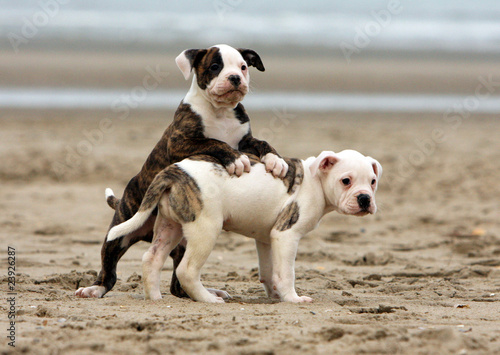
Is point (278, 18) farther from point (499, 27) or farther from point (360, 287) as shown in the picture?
point (360, 287)

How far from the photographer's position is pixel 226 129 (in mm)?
5750

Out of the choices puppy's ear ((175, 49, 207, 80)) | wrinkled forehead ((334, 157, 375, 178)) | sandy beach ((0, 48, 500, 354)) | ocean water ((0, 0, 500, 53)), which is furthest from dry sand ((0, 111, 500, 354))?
ocean water ((0, 0, 500, 53))

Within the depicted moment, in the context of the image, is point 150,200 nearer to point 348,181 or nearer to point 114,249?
point 114,249

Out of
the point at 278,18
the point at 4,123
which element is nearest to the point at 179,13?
the point at 278,18

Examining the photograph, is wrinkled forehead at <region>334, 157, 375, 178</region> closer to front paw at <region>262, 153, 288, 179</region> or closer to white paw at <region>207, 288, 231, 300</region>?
front paw at <region>262, 153, 288, 179</region>

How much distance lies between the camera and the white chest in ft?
18.6

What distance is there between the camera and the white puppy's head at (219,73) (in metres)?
5.43

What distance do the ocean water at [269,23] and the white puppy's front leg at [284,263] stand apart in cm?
2032

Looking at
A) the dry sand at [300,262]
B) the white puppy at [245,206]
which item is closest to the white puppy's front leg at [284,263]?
the white puppy at [245,206]

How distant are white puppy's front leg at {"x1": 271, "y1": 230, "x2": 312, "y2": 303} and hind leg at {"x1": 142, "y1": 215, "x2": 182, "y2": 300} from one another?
2.43ft

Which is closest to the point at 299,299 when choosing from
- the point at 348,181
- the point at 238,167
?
the point at 348,181

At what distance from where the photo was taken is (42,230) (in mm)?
8273

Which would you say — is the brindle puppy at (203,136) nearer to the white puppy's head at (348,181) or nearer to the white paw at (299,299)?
the white puppy's head at (348,181)

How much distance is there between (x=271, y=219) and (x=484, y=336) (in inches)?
73.1
